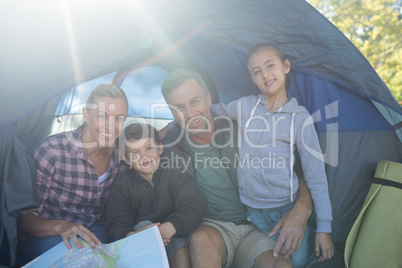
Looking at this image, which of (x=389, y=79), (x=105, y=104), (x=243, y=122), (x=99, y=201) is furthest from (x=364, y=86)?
(x=389, y=79)

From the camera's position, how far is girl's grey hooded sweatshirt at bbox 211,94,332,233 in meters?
1.66

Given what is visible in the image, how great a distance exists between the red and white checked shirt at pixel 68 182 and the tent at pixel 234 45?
0.68 ft

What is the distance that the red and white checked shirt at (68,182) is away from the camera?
1.71m

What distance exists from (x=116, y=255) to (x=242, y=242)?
0.73m

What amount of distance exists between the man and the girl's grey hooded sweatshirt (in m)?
0.09

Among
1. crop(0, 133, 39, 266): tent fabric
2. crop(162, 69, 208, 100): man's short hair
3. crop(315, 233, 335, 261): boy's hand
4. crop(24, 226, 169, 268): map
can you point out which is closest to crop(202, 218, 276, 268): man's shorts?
crop(315, 233, 335, 261): boy's hand

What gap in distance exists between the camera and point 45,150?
1.72 metres

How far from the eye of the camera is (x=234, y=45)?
74.5 inches

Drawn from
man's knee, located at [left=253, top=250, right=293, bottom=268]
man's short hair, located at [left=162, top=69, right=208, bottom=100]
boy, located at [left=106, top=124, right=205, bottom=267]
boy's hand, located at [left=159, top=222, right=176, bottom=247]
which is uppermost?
man's short hair, located at [left=162, top=69, right=208, bottom=100]

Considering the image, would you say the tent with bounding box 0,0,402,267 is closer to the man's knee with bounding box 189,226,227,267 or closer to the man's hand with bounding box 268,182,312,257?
the man's hand with bounding box 268,182,312,257

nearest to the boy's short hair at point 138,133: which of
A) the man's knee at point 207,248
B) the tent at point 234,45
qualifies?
the tent at point 234,45

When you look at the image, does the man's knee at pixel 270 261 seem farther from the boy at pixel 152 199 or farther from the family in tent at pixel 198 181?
the boy at pixel 152 199

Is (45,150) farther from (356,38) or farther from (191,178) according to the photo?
(356,38)

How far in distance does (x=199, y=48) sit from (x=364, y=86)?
130 centimetres
